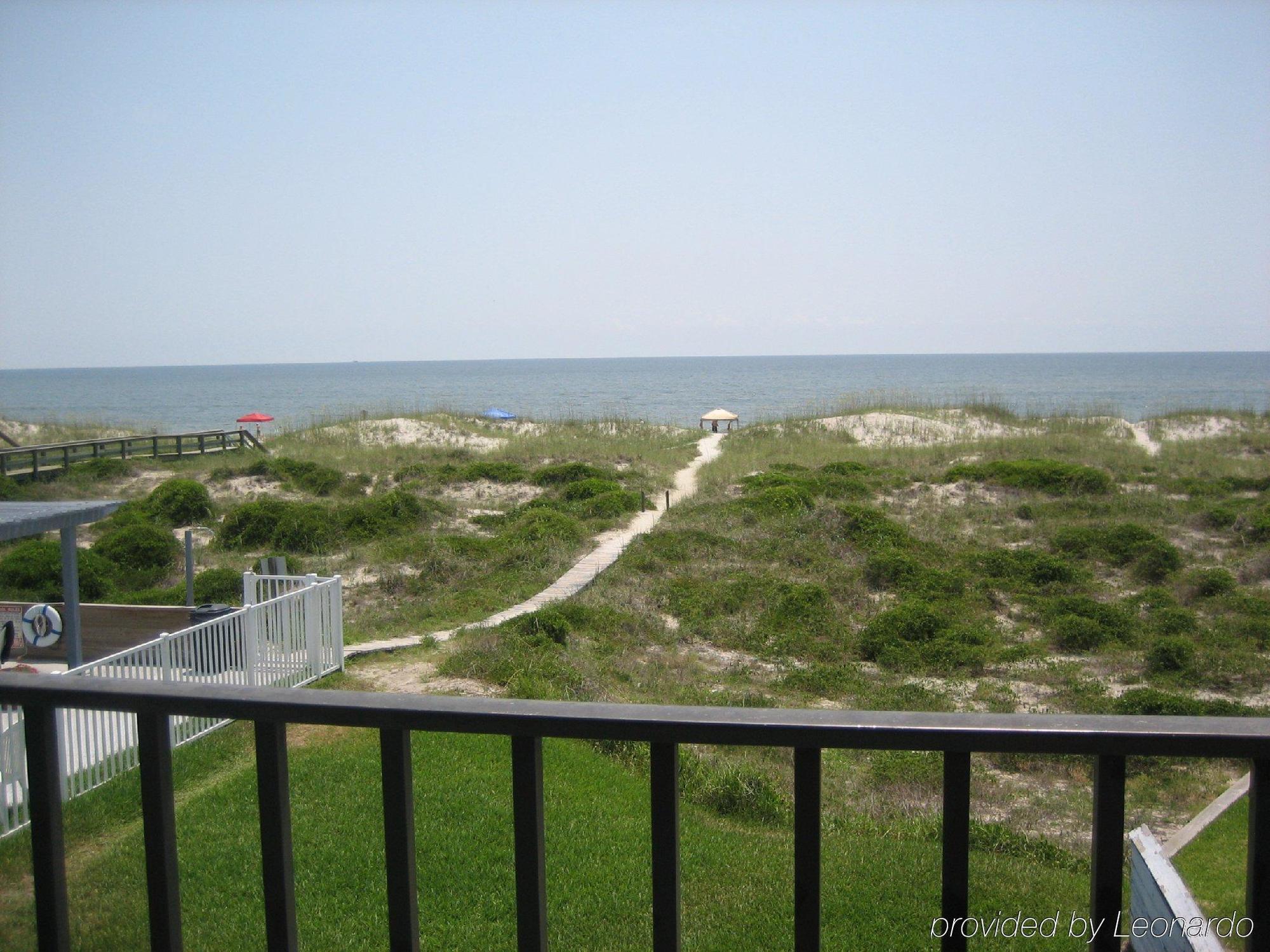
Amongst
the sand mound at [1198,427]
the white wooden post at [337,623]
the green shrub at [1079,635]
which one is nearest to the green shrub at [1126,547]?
the green shrub at [1079,635]

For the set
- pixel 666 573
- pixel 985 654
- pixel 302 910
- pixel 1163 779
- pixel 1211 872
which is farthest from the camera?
pixel 666 573

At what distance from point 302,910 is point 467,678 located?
5696mm

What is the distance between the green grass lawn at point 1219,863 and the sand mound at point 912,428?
2820 centimetres

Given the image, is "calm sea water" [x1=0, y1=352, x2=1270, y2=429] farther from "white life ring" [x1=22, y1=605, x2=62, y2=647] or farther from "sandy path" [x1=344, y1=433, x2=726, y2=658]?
"white life ring" [x1=22, y1=605, x2=62, y2=647]

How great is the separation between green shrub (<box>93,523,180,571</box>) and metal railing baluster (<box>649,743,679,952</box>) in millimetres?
18044

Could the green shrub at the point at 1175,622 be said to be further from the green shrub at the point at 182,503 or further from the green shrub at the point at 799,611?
the green shrub at the point at 182,503

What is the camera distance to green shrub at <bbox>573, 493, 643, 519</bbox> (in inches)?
842

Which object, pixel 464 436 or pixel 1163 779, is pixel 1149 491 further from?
pixel 464 436

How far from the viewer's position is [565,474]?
2553cm

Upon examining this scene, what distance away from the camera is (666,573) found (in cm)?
1622

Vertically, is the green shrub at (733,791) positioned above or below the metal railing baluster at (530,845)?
below

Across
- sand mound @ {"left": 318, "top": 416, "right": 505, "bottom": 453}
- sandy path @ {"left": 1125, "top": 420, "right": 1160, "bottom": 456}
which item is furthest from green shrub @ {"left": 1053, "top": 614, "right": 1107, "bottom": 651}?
sand mound @ {"left": 318, "top": 416, "right": 505, "bottom": 453}

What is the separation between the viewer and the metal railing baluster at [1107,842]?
4.94ft

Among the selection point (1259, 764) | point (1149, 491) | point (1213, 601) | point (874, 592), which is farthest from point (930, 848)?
point (1149, 491)
